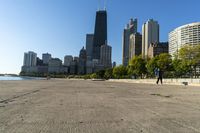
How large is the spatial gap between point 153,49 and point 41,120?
16494 cm

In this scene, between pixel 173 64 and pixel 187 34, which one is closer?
pixel 173 64

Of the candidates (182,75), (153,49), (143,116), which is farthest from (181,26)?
(143,116)

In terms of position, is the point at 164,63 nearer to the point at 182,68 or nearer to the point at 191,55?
the point at 182,68

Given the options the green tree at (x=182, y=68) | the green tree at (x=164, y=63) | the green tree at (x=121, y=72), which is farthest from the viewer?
the green tree at (x=121, y=72)

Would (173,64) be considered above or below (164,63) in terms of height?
below

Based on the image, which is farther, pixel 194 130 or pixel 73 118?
pixel 73 118

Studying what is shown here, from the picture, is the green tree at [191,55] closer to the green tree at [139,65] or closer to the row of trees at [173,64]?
the row of trees at [173,64]

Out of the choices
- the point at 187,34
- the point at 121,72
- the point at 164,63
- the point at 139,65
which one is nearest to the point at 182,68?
the point at 164,63

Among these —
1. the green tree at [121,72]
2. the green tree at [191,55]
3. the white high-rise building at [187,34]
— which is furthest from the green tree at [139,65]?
the white high-rise building at [187,34]

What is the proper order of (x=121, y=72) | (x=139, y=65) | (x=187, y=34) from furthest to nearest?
(x=121, y=72), (x=187, y=34), (x=139, y=65)

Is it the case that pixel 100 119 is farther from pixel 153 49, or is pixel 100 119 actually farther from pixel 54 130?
pixel 153 49

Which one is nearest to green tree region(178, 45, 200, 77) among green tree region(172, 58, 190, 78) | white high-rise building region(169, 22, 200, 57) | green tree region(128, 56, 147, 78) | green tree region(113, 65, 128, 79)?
green tree region(172, 58, 190, 78)

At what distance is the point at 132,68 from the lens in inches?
4067

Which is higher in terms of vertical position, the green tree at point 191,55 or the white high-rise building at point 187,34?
the white high-rise building at point 187,34
